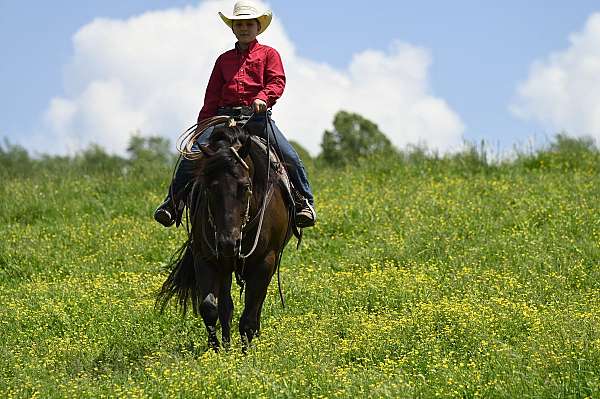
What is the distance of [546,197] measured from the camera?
1753 centimetres

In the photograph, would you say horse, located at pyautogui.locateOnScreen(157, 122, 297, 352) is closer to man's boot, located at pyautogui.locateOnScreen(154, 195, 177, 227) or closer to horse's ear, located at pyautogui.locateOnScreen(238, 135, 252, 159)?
horse's ear, located at pyautogui.locateOnScreen(238, 135, 252, 159)

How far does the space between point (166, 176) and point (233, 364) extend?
12.0 metres

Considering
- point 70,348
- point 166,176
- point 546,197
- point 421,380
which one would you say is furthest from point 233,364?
point 166,176

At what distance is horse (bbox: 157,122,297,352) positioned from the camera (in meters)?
8.96

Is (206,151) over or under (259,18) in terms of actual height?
under

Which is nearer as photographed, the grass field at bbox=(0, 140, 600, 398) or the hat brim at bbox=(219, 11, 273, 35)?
the grass field at bbox=(0, 140, 600, 398)

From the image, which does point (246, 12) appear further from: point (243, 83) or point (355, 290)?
point (355, 290)

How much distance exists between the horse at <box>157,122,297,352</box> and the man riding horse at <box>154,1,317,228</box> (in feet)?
1.35

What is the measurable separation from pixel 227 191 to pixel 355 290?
3.89 m

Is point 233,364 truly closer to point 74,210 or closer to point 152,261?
point 152,261

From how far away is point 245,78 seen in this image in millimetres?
10234

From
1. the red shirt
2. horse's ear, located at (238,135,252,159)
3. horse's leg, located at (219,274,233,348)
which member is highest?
the red shirt

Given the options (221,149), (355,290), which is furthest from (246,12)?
(355,290)

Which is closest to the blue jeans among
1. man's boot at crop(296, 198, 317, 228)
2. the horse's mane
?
man's boot at crop(296, 198, 317, 228)
